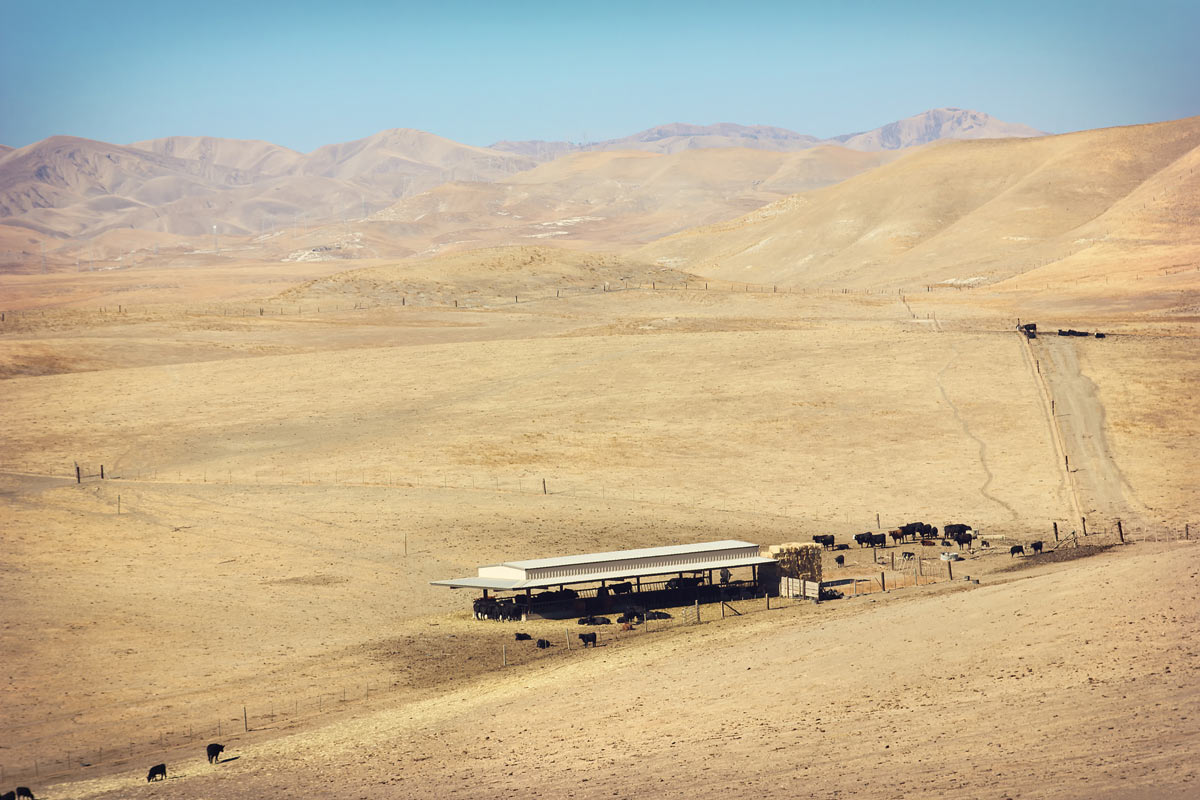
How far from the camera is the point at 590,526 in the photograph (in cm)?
5181

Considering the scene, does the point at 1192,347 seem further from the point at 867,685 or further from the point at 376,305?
the point at 376,305

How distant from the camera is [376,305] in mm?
117625

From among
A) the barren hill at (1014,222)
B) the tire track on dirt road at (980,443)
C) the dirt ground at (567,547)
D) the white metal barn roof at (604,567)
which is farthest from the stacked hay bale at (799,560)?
the barren hill at (1014,222)

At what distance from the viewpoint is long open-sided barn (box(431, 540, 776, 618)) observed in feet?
137

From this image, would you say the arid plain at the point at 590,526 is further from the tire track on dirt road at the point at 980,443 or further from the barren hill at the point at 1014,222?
the barren hill at the point at 1014,222

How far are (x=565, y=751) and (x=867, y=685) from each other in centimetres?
683

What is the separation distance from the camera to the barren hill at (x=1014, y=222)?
139 meters

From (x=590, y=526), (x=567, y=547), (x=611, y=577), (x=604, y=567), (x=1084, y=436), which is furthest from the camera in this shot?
(x=1084, y=436)

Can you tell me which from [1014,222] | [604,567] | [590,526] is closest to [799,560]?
[604,567]

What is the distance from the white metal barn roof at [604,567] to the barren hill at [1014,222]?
91.0m

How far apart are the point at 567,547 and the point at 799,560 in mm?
9467

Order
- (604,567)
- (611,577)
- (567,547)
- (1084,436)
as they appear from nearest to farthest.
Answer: (611,577) < (604,567) < (567,547) < (1084,436)

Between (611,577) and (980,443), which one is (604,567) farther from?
(980,443)

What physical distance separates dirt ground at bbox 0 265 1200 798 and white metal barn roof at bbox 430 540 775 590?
66.5 inches
